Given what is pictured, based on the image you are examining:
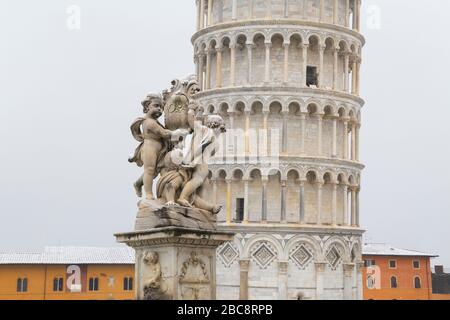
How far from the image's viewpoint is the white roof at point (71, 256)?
229ft

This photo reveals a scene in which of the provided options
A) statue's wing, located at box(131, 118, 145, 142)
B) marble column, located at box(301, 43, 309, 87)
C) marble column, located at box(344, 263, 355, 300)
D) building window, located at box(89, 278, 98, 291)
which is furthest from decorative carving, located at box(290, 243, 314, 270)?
statue's wing, located at box(131, 118, 145, 142)

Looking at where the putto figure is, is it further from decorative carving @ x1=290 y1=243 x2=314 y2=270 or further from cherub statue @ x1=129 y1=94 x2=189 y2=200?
decorative carving @ x1=290 y1=243 x2=314 y2=270

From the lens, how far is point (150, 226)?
31.4ft

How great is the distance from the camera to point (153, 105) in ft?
32.4

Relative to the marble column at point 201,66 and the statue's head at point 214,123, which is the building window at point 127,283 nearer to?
the marble column at point 201,66

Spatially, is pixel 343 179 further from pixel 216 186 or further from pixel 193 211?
pixel 193 211

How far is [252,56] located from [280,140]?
5081mm

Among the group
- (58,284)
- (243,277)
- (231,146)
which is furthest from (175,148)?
(58,284)

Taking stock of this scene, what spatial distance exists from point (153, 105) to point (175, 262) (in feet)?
6.74

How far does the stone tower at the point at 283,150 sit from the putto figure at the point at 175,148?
106ft

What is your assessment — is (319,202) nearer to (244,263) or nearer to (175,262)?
(244,263)

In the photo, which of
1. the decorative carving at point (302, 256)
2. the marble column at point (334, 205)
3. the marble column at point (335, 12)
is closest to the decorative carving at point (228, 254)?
the decorative carving at point (302, 256)

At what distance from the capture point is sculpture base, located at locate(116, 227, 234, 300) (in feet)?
30.4

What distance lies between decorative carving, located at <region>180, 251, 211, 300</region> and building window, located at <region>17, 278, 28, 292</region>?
203 ft
